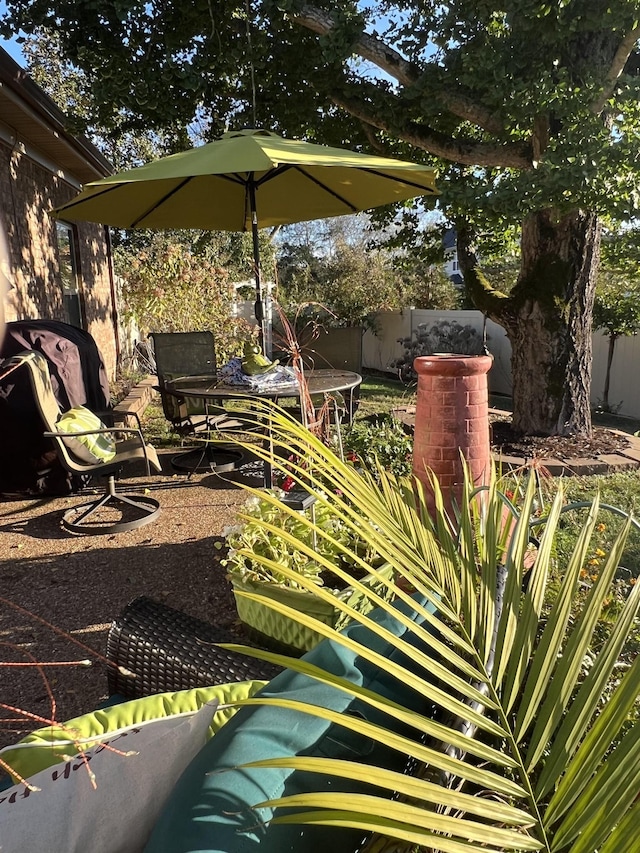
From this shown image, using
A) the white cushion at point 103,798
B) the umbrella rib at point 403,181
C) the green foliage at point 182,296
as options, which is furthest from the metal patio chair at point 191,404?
the white cushion at point 103,798

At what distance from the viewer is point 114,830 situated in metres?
0.89

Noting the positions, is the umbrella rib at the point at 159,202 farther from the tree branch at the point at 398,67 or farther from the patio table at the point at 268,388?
the tree branch at the point at 398,67

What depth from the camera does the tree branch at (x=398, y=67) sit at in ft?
17.6

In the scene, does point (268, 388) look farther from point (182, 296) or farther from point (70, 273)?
point (182, 296)

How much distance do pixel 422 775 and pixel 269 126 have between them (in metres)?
7.91

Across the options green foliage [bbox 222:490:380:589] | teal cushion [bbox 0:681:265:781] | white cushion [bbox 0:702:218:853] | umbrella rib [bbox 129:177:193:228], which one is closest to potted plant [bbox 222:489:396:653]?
green foliage [bbox 222:490:380:589]

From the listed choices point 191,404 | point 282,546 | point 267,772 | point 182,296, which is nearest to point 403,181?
point 191,404

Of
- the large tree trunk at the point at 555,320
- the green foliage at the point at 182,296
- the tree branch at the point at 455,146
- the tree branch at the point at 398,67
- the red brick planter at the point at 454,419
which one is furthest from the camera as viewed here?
the green foliage at the point at 182,296

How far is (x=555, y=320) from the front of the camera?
19.7 ft

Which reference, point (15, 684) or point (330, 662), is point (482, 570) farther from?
point (15, 684)

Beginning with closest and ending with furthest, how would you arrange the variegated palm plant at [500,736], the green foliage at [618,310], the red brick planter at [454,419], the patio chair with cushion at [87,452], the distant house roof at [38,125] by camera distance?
the variegated palm plant at [500,736], the red brick planter at [454,419], the patio chair with cushion at [87,452], the distant house roof at [38,125], the green foliage at [618,310]

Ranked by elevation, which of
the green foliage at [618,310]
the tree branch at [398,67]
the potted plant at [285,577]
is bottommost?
the potted plant at [285,577]

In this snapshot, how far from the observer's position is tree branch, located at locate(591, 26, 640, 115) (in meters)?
4.72

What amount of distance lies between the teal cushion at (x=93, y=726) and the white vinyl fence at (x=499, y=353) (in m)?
9.34
